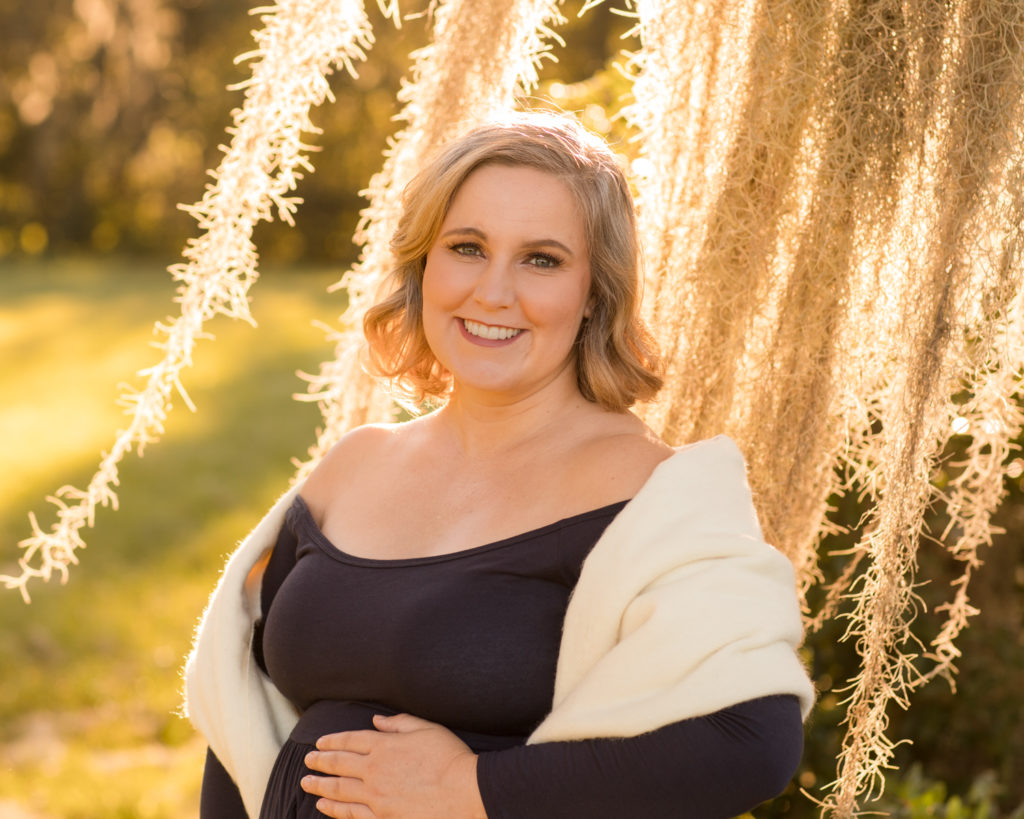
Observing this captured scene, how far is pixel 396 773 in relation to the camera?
1597mm

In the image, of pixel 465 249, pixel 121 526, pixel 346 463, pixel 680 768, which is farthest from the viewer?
pixel 121 526

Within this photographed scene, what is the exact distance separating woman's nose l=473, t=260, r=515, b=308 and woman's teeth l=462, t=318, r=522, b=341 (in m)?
0.05

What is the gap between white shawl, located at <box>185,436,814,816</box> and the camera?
146 cm

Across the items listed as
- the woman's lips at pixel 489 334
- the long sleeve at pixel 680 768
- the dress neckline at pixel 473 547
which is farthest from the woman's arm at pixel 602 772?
the woman's lips at pixel 489 334

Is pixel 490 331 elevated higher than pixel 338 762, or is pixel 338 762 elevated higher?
pixel 490 331

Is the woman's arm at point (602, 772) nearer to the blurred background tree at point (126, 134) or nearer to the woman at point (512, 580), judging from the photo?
the woman at point (512, 580)

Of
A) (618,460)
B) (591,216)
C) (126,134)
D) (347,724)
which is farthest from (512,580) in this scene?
(126,134)

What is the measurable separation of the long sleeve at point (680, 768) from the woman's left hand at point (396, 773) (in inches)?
3.9

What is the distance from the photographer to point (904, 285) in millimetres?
1556

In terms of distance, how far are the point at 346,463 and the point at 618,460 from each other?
54cm

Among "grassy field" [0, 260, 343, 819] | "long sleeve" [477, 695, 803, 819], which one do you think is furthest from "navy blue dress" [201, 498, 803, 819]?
"grassy field" [0, 260, 343, 819]

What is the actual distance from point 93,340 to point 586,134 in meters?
9.73

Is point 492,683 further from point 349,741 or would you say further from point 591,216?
point 591,216

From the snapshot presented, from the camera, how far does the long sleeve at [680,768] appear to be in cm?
143
